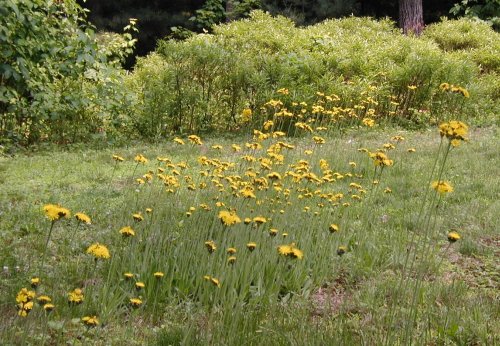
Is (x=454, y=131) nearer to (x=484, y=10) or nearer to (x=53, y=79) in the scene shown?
(x=53, y=79)

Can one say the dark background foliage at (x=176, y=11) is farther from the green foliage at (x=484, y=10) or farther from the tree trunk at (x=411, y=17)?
the tree trunk at (x=411, y=17)

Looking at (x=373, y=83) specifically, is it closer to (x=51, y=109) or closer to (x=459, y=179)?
(x=459, y=179)

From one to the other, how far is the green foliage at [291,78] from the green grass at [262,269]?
3464mm

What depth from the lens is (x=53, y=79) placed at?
7934 mm

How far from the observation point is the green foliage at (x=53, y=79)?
21.6 ft

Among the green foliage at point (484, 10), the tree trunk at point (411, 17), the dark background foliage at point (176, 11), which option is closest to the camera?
the tree trunk at point (411, 17)

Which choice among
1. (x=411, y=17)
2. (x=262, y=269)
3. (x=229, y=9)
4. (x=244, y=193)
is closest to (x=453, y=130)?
(x=244, y=193)

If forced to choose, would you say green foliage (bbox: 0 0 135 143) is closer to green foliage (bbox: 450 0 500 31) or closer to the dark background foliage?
the dark background foliage

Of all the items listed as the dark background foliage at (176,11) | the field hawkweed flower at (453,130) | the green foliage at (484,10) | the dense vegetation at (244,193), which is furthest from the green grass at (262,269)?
the dark background foliage at (176,11)

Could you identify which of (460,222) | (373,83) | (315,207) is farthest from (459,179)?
(373,83)

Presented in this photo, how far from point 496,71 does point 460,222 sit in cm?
856

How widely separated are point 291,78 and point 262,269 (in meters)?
6.14

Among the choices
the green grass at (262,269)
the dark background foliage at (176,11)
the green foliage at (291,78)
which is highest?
the dark background foliage at (176,11)

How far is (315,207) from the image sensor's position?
172 inches
